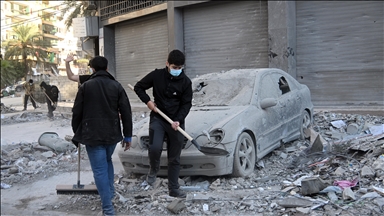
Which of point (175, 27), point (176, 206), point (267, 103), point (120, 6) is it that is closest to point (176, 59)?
point (176, 206)

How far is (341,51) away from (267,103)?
6475 mm

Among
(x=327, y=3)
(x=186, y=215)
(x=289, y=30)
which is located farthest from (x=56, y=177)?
(x=327, y=3)

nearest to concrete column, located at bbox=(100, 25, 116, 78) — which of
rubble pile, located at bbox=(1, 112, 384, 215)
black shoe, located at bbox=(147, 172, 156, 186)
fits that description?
rubble pile, located at bbox=(1, 112, 384, 215)

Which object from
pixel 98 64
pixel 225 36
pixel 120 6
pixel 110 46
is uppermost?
pixel 120 6

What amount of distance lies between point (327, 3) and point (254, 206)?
8698 mm

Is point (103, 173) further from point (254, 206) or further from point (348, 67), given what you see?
point (348, 67)

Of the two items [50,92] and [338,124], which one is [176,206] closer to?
[338,124]

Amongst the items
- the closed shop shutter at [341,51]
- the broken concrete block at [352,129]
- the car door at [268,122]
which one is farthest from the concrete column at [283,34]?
the car door at [268,122]

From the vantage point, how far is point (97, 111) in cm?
356

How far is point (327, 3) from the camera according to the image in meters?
10.8

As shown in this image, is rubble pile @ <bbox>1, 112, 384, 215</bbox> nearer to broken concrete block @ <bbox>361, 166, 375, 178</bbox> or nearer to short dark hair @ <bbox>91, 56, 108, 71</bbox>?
broken concrete block @ <bbox>361, 166, 375, 178</bbox>

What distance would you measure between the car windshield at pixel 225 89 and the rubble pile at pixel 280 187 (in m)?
1.04

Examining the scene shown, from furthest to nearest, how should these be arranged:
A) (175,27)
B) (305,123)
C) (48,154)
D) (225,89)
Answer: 1. (175,27)
2. (305,123)
3. (48,154)
4. (225,89)

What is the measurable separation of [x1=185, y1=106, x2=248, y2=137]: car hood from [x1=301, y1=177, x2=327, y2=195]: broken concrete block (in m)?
1.24
